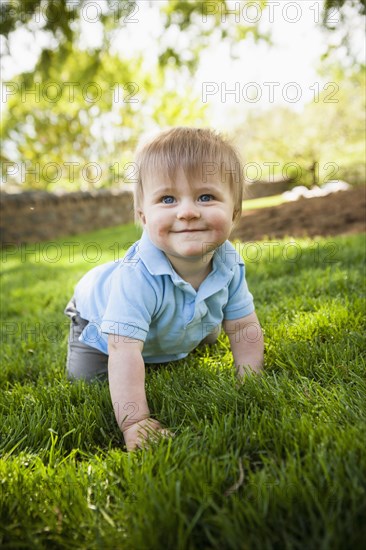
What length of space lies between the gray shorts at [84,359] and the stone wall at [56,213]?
274 inches

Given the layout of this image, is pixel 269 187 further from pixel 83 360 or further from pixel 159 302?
pixel 159 302

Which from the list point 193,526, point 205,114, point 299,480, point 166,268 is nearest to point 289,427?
point 299,480

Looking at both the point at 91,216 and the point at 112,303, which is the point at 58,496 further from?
the point at 91,216

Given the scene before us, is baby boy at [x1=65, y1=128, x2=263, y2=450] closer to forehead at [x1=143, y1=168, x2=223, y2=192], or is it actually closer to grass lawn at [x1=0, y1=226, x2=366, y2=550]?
forehead at [x1=143, y1=168, x2=223, y2=192]

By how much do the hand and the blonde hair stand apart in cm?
86

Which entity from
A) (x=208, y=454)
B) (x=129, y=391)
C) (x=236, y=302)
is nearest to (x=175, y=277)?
(x=236, y=302)

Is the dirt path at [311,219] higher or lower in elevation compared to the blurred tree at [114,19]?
lower

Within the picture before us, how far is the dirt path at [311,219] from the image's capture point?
5.52 meters

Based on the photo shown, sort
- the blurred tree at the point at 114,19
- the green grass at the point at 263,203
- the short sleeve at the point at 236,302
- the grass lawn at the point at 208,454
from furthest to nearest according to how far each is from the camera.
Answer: the green grass at the point at 263,203 → the blurred tree at the point at 114,19 → the short sleeve at the point at 236,302 → the grass lawn at the point at 208,454

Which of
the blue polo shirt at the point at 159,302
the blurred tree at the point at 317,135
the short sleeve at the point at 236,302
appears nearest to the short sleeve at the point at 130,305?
the blue polo shirt at the point at 159,302

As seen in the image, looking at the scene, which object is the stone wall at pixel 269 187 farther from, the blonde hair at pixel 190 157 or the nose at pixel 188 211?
the nose at pixel 188 211

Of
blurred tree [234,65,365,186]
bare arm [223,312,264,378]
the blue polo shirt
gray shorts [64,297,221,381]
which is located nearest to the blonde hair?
the blue polo shirt

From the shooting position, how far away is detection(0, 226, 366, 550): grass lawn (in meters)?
0.93

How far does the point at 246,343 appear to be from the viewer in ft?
6.20
